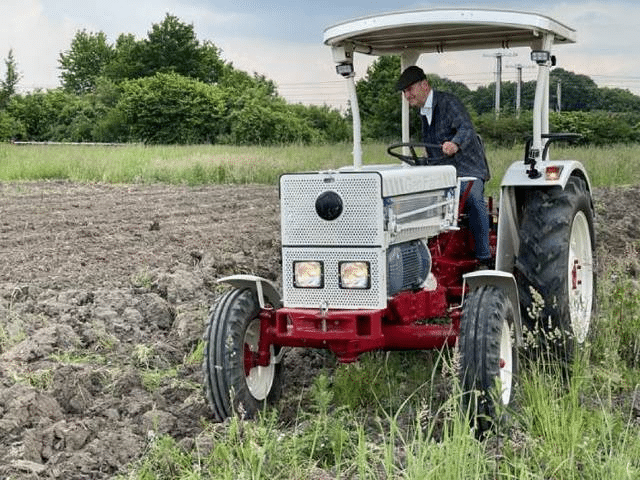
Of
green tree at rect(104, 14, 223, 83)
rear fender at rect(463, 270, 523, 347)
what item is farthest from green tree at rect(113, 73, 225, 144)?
rear fender at rect(463, 270, 523, 347)

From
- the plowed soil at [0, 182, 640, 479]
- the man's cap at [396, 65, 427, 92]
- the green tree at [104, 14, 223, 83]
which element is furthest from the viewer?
the green tree at [104, 14, 223, 83]

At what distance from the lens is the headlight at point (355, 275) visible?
4.96m

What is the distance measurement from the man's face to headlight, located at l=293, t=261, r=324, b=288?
1779mm

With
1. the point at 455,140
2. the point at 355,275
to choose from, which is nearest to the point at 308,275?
the point at 355,275

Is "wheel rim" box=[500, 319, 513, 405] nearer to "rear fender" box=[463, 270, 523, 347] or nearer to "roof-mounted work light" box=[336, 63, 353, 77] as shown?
"rear fender" box=[463, 270, 523, 347]

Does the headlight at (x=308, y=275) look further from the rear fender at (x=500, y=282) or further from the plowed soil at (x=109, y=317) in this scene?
the plowed soil at (x=109, y=317)

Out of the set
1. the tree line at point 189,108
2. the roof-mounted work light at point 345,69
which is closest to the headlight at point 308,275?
the roof-mounted work light at point 345,69

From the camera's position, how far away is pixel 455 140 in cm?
618

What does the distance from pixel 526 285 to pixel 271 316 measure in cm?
157

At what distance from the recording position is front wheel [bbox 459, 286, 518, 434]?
465 cm

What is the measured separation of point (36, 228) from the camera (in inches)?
462

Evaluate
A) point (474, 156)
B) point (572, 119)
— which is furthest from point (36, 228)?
point (572, 119)

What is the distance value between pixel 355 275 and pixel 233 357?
2.42 feet

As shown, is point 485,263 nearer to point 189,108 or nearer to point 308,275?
point 308,275
